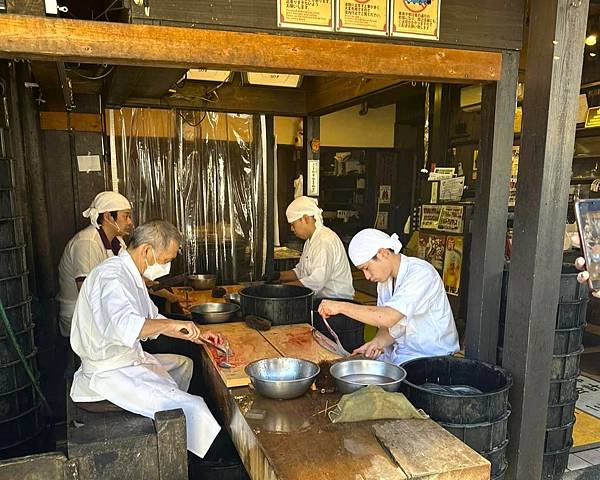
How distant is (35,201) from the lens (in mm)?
5434

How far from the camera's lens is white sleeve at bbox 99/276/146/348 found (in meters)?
2.85

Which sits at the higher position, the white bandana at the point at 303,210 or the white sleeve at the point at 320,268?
the white bandana at the point at 303,210

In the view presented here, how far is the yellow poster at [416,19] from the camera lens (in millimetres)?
2959

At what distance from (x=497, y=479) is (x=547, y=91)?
7.67ft

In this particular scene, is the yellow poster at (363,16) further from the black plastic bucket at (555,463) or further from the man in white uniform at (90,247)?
the black plastic bucket at (555,463)

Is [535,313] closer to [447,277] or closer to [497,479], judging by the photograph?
[497,479]

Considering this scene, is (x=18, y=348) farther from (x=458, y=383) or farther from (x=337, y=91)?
(x=337, y=91)

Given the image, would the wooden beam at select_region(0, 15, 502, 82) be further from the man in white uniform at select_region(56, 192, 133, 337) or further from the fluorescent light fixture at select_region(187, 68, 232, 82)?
the fluorescent light fixture at select_region(187, 68, 232, 82)

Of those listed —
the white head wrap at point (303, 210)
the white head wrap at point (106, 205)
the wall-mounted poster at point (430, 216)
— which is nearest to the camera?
the white head wrap at point (106, 205)

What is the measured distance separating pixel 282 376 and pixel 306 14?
222 centimetres

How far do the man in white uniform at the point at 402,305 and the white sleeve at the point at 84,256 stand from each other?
2.79 meters

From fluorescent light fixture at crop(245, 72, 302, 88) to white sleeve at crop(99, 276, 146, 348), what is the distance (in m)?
3.98

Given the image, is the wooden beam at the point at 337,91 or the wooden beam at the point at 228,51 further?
the wooden beam at the point at 337,91

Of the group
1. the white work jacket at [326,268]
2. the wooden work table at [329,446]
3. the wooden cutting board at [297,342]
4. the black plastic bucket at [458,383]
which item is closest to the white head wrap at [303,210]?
the white work jacket at [326,268]
